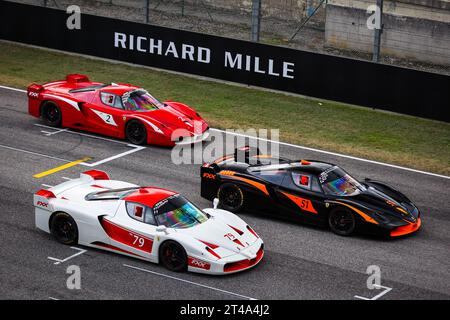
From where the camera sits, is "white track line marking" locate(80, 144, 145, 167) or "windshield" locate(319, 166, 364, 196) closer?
"windshield" locate(319, 166, 364, 196)

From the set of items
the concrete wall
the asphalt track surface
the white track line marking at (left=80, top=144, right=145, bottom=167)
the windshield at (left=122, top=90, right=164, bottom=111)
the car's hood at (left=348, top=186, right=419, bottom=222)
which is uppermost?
the concrete wall

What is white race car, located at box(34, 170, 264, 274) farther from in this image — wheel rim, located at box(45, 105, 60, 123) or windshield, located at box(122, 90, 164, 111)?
wheel rim, located at box(45, 105, 60, 123)

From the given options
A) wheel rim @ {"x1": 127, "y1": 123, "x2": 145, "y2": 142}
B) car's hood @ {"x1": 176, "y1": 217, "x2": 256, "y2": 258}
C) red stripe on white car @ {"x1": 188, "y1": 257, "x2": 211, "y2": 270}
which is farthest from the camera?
wheel rim @ {"x1": 127, "y1": 123, "x2": 145, "y2": 142}

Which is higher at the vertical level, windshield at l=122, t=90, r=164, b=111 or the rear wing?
windshield at l=122, t=90, r=164, b=111

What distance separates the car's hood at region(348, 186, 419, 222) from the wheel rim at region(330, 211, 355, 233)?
0.33 metres

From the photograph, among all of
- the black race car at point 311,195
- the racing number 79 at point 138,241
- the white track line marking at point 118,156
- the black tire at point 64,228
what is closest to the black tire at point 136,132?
the white track line marking at point 118,156

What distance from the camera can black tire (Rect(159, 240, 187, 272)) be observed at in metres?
16.9

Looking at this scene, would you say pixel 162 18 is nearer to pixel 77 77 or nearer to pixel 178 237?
pixel 77 77

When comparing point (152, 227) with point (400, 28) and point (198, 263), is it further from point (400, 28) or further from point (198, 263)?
point (400, 28)

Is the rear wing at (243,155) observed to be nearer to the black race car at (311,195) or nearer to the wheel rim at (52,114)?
the black race car at (311,195)

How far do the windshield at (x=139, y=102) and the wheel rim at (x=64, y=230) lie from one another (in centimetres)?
662

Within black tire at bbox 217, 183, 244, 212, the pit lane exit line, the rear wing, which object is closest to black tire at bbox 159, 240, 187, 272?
black tire at bbox 217, 183, 244, 212

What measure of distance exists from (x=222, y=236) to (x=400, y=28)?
13.7 metres

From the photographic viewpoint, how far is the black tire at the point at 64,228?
17953 millimetres
